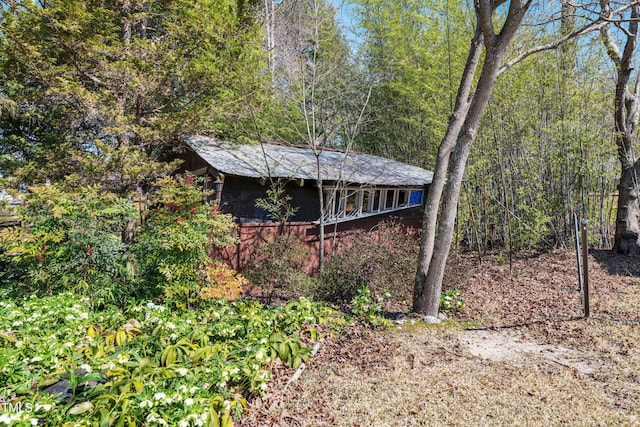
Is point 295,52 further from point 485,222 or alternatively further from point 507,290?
point 507,290

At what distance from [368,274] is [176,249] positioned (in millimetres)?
2406

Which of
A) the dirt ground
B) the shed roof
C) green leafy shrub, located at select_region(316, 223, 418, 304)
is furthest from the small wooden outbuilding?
the dirt ground

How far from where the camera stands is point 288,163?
7.27 metres

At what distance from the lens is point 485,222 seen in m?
7.53

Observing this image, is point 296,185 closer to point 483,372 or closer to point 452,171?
point 452,171

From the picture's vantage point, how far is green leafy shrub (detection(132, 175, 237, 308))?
143 inches

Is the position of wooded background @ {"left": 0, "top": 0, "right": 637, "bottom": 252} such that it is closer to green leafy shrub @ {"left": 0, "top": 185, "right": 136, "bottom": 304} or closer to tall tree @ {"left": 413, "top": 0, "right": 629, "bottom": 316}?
tall tree @ {"left": 413, "top": 0, "right": 629, "bottom": 316}

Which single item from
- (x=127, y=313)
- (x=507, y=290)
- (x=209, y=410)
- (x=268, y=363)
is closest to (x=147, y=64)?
(x=127, y=313)

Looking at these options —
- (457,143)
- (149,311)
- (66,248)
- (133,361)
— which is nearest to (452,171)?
(457,143)

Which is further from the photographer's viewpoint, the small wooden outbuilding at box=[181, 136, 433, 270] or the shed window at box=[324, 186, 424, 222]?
the shed window at box=[324, 186, 424, 222]

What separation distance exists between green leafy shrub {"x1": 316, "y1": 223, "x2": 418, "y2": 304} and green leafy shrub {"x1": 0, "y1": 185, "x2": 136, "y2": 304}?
2.44m

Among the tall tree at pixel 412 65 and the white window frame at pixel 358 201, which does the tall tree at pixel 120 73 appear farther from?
the tall tree at pixel 412 65

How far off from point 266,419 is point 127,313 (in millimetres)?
1841

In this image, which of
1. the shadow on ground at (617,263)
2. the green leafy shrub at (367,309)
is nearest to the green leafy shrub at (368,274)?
the green leafy shrub at (367,309)
